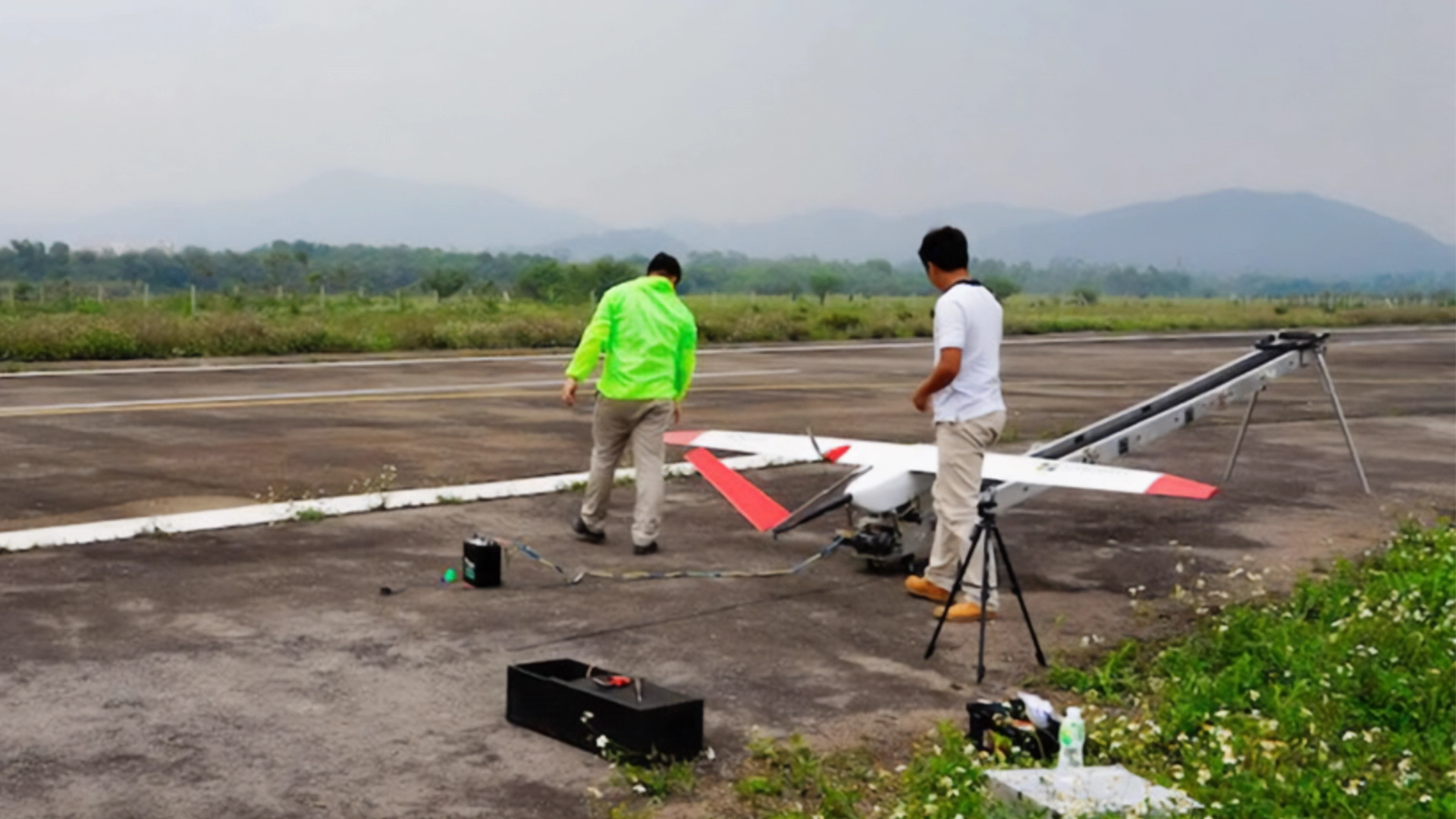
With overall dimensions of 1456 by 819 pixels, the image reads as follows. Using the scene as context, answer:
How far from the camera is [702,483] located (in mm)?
13898

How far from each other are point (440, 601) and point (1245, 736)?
15.0 ft

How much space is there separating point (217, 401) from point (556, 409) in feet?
13.7

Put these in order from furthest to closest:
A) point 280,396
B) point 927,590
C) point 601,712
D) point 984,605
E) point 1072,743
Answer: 1. point 280,396
2. point 927,590
3. point 984,605
4. point 601,712
5. point 1072,743

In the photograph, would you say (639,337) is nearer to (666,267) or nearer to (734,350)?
(666,267)

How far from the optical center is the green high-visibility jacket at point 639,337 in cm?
1074

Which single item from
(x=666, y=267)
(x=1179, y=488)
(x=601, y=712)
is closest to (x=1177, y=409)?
(x=1179, y=488)

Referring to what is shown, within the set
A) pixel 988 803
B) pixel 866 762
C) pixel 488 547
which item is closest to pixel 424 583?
pixel 488 547

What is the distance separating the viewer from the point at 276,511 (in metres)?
11.8

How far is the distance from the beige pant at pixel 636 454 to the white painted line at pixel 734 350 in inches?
587

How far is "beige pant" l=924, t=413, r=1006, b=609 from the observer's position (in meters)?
9.12

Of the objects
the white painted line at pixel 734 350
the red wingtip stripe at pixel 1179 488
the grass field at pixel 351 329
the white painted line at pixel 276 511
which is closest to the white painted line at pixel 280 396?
the white painted line at pixel 734 350

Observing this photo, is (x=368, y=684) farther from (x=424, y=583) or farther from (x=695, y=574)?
(x=695, y=574)

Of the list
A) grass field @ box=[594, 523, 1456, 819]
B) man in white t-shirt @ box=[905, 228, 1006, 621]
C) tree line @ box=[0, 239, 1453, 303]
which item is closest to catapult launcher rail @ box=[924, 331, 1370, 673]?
man in white t-shirt @ box=[905, 228, 1006, 621]

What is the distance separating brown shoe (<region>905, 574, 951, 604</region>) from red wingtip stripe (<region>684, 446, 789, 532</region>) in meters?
1.35
